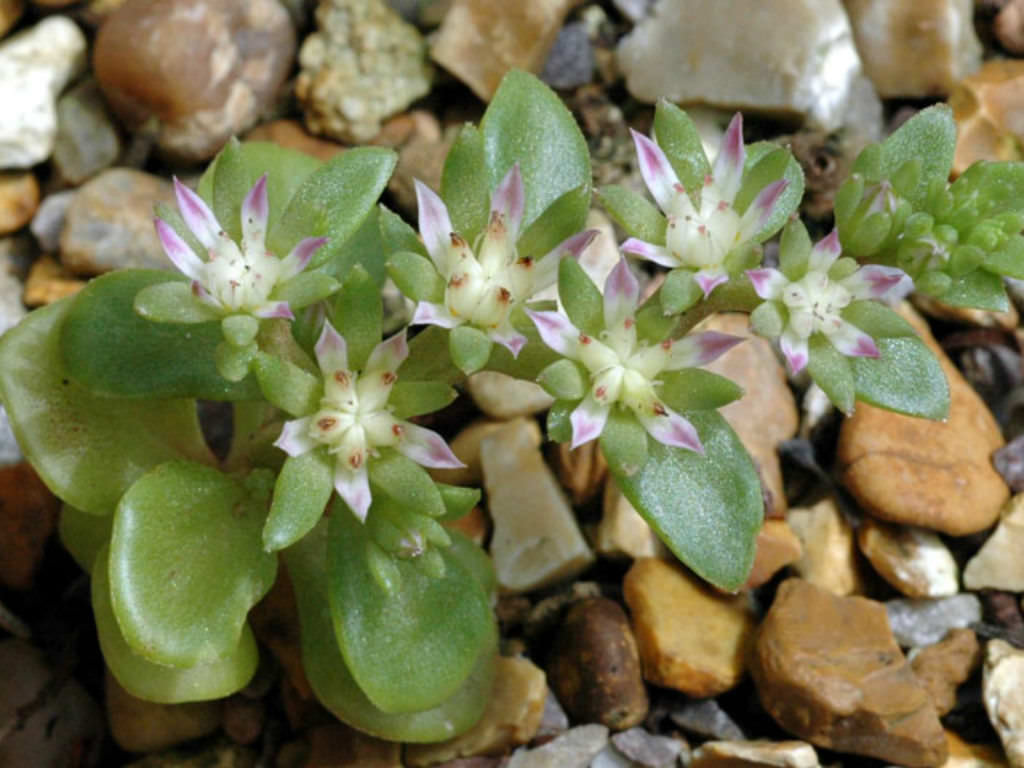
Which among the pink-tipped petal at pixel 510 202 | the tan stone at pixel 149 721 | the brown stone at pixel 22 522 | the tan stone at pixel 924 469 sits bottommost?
the tan stone at pixel 149 721

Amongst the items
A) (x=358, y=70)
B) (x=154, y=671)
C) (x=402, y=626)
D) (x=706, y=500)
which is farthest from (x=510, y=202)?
(x=358, y=70)

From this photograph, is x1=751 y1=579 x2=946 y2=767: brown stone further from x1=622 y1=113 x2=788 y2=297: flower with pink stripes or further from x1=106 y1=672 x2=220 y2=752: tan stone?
x1=106 y1=672 x2=220 y2=752: tan stone

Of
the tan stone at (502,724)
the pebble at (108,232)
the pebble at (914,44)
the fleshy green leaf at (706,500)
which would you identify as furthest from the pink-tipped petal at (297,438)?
A: the pebble at (914,44)

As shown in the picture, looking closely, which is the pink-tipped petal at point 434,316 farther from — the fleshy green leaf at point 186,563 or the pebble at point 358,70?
the pebble at point 358,70

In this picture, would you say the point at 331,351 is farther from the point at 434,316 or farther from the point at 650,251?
the point at 650,251

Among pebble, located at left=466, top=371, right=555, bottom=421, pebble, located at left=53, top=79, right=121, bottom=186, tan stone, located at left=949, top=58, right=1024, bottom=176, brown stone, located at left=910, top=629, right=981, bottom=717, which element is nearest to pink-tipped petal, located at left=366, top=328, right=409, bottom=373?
pebble, located at left=466, top=371, right=555, bottom=421

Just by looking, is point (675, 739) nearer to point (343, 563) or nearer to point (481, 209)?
point (343, 563)
